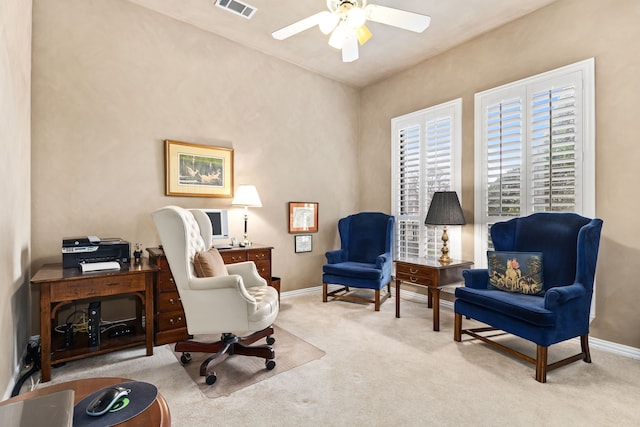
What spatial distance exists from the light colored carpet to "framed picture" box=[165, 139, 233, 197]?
63.6 inches

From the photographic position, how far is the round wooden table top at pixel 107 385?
895mm

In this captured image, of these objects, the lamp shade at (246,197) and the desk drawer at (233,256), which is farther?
the lamp shade at (246,197)

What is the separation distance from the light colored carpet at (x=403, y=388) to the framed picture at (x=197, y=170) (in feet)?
5.30

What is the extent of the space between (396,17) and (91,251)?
288 cm

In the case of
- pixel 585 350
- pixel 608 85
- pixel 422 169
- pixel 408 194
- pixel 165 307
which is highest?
pixel 608 85

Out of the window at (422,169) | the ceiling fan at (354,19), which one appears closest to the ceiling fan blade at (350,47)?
the ceiling fan at (354,19)

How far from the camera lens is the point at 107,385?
1.08 meters

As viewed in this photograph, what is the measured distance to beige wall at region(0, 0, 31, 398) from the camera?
1925 millimetres

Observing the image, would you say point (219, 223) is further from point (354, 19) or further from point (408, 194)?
point (408, 194)

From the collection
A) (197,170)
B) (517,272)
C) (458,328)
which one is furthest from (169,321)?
(517,272)

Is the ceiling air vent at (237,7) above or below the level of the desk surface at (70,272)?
above

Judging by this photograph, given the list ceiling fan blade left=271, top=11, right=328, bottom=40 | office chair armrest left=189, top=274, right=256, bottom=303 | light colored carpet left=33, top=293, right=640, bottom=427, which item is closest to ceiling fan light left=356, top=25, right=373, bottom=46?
ceiling fan blade left=271, top=11, right=328, bottom=40

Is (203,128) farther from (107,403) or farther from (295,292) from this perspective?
(107,403)

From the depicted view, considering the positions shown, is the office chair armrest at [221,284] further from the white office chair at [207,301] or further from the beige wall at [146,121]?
the beige wall at [146,121]
